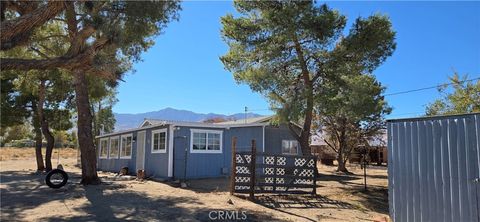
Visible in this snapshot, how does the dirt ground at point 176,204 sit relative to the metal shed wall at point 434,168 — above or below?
below

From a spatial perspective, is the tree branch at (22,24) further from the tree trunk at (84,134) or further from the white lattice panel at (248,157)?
the tree trunk at (84,134)

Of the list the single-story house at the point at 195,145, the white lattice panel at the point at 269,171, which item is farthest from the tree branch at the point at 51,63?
the single-story house at the point at 195,145

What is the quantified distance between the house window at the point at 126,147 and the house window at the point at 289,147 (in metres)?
8.44

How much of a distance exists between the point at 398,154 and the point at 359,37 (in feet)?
30.0

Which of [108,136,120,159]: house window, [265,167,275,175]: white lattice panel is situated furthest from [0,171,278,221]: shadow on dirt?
[108,136,120,159]: house window

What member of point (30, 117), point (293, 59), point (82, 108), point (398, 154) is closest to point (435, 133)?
point (398, 154)

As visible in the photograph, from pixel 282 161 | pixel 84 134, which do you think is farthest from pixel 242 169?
pixel 84 134

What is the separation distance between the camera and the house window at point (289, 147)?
21.6 meters

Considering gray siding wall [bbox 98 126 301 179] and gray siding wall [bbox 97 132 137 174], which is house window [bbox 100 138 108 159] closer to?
gray siding wall [bbox 97 132 137 174]

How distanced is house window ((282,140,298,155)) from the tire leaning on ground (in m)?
11.1

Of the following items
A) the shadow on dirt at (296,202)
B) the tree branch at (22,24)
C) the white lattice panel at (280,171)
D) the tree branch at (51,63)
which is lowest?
the shadow on dirt at (296,202)

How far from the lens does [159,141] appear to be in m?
19.5

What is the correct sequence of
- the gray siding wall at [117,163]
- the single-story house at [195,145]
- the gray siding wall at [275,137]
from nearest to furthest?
the single-story house at [195,145]
the gray siding wall at [275,137]
the gray siding wall at [117,163]

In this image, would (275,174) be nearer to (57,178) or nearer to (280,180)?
(280,180)
